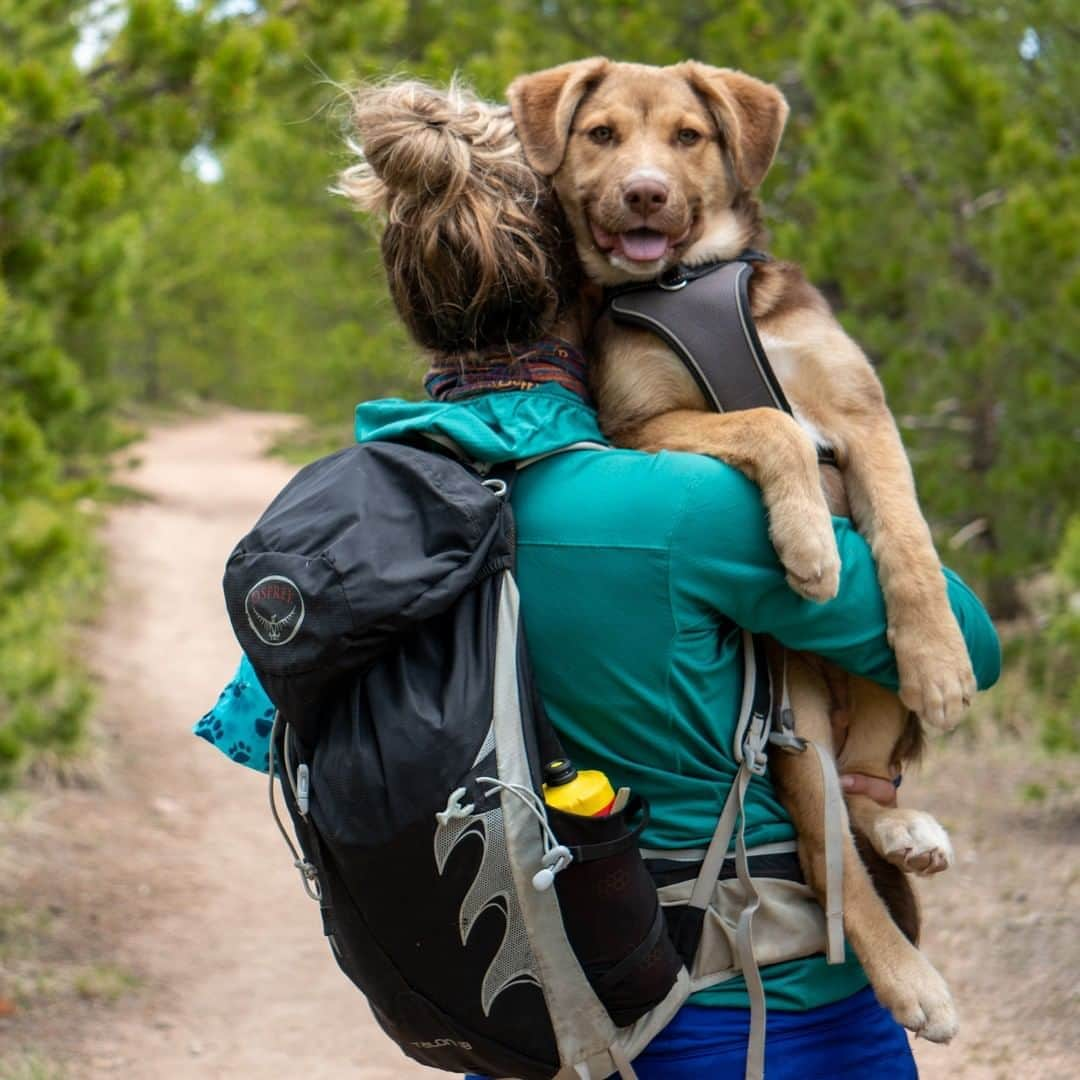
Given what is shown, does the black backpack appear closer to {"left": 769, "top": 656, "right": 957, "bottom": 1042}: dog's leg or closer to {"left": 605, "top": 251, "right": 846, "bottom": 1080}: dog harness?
{"left": 605, "top": 251, "right": 846, "bottom": 1080}: dog harness

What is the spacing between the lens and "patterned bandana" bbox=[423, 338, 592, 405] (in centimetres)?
205

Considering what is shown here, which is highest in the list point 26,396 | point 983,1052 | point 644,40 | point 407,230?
point 407,230

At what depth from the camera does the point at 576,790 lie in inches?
71.5

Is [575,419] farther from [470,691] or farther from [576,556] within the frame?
[470,691]

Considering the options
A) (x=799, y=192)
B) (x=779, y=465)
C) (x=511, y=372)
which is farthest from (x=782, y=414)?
(x=799, y=192)

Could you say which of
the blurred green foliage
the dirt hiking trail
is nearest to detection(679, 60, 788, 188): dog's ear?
the blurred green foliage

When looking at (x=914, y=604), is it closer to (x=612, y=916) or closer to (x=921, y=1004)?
(x=921, y=1004)

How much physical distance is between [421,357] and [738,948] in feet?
3.11

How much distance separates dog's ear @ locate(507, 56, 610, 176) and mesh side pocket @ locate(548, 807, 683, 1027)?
1.03m

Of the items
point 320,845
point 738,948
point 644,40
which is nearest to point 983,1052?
point 738,948

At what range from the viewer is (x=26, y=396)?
5559 millimetres

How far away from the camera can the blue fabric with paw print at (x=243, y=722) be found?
2281 mm

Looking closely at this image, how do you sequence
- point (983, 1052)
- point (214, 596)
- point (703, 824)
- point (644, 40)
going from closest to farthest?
point (703, 824)
point (983, 1052)
point (644, 40)
point (214, 596)

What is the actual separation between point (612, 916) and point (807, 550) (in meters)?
0.50
